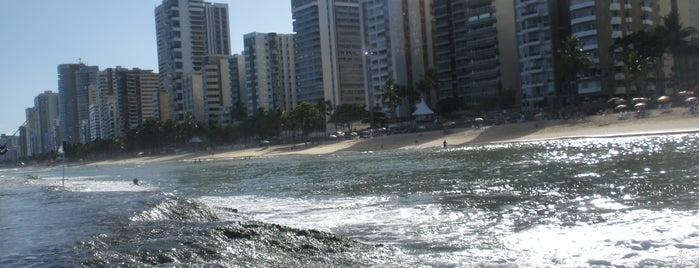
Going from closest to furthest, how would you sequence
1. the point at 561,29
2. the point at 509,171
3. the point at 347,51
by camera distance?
the point at 509,171
the point at 561,29
the point at 347,51

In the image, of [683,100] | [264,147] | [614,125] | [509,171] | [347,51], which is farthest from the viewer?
[347,51]

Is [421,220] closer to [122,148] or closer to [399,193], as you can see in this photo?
[399,193]

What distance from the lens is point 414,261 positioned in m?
11.0

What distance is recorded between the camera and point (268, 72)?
18500 centimetres

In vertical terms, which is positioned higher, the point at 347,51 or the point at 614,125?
the point at 347,51

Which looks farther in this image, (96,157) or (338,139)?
(96,157)

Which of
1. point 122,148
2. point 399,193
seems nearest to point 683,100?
point 399,193

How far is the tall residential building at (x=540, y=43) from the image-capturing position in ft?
320

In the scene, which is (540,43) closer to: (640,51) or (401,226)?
(640,51)

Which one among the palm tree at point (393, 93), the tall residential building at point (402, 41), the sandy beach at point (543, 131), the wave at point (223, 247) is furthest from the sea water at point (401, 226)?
the tall residential building at point (402, 41)

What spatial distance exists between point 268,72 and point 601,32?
112 meters

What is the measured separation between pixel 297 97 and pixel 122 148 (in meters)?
52.5

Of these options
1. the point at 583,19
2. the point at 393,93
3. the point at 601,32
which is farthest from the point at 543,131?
the point at 393,93

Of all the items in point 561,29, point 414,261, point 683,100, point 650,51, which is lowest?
point 414,261
